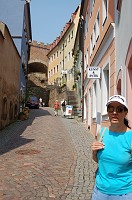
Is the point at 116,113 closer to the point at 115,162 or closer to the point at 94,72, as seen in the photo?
the point at 115,162

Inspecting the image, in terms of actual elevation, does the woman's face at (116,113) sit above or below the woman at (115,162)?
above

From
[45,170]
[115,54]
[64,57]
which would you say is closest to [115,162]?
[45,170]

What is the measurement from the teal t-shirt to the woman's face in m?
0.13

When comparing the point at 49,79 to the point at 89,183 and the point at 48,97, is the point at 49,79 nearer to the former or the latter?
the point at 48,97

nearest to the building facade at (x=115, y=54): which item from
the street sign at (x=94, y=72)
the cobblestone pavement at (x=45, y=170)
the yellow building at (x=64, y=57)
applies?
the street sign at (x=94, y=72)

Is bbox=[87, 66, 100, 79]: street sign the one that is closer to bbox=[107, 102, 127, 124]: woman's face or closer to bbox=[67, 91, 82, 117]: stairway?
bbox=[107, 102, 127, 124]: woman's face

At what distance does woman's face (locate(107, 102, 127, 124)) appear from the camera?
2398 mm

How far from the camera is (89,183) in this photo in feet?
17.9

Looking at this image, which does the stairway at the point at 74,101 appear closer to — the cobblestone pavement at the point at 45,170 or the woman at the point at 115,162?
the cobblestone pavement at the point at 45,170

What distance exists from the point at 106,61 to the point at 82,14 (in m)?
12.2

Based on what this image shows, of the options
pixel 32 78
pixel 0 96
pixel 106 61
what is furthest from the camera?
pixel 32 78

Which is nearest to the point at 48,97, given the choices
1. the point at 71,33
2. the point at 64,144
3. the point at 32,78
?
the point at 32,78

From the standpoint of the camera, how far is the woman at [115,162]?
2.27m

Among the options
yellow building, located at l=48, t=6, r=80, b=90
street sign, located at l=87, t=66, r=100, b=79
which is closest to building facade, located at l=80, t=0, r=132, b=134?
street sign, located at l=87, t=66, r=100, b=79
